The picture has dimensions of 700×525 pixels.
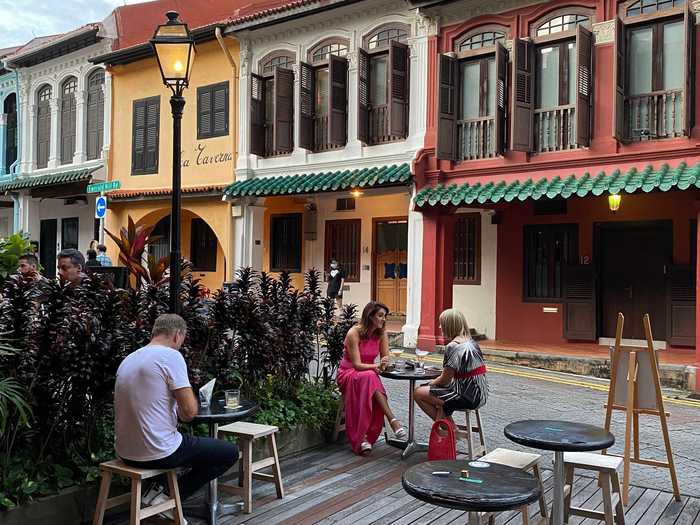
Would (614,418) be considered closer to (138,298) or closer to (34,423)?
(138,298)

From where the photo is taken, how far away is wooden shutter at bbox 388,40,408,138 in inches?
540

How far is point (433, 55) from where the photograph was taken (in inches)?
537

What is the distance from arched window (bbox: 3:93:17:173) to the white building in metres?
0.98

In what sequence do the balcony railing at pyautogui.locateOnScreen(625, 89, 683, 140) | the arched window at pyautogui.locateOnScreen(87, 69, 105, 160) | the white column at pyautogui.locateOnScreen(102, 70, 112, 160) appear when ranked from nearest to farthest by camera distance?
the balcony railing at pyautogui.locateOnScreen(625, 89, 683, 140), the white column at pyautogui.locateOnScreen(102, 70, 112, 160), the arched window at pyautogui.locateOnScreen(87, 69, 105, 160)

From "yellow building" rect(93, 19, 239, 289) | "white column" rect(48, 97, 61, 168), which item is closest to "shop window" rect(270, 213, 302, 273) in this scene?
"yellow building" rect(93, 19, 239, 289)

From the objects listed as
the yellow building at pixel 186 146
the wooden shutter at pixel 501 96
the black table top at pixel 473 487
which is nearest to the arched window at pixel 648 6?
the wooden shutter at pixel 501 96

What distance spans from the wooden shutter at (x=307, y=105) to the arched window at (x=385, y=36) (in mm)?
1454

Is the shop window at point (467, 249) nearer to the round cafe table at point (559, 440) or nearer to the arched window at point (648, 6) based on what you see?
the arched window at point (648, 6)

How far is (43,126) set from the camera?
22219 mm

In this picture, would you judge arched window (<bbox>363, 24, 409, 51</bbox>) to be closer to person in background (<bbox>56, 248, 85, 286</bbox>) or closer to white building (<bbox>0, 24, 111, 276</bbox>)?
white building (<bbox>0, 24, 111, 276</bbox>)

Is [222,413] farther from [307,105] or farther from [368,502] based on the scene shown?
[307,105]

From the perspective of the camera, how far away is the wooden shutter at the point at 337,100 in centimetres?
1467

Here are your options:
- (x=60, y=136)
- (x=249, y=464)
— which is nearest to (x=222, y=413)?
(x=249, y=464)

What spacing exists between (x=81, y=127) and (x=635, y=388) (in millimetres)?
18897
